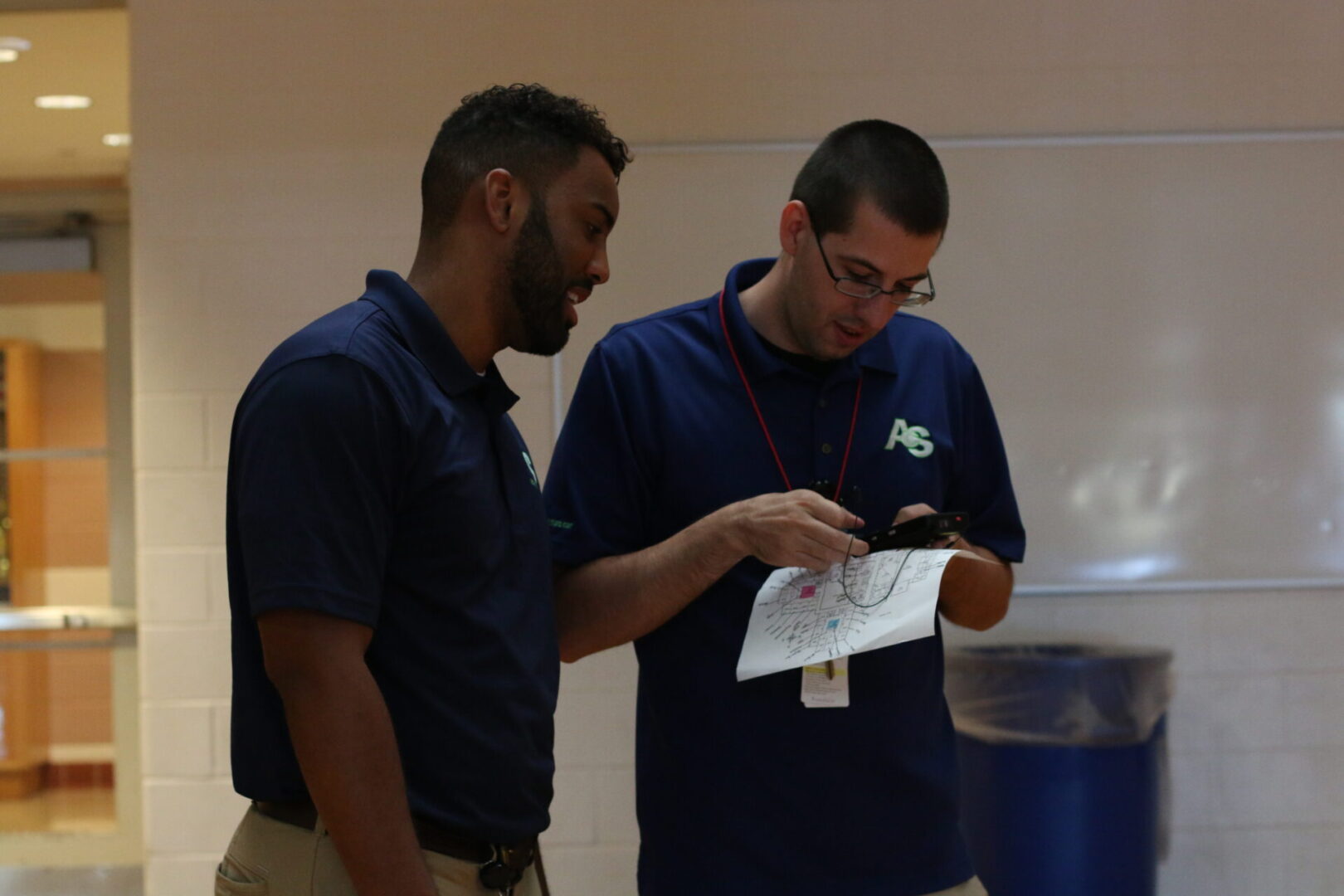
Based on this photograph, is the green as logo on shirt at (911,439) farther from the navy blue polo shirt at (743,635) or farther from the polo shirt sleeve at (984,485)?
the polo shirt sleeve at (984,485)

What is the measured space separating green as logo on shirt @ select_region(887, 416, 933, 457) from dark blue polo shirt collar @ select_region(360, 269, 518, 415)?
1.93 ft

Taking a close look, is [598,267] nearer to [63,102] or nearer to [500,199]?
[500,199]

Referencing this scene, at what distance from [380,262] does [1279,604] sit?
2324 mm

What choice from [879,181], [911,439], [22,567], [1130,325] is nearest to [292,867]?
[911,439]

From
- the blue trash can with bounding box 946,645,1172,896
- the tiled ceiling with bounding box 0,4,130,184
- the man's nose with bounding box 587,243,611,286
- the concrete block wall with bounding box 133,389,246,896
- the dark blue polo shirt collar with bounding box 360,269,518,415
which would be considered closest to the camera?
the dark blue polo shirt collar with bounding box 360,269,518,415

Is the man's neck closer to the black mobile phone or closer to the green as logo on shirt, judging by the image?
the green as logo on shirt

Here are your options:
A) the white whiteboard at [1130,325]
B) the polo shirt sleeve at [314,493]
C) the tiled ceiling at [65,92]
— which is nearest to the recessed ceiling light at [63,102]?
the tiled ceiling at [65,92]

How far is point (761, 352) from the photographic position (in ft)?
5.10

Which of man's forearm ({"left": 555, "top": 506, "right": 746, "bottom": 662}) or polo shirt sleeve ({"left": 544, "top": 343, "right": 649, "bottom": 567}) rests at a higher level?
polo shirt sleeve ({"left": 544, "top": 343, "right": 649, "bottom": 567})

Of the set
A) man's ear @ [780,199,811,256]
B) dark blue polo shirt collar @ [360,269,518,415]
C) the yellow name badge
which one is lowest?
the yellow name badge

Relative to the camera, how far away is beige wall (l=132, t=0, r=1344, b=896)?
297 cm

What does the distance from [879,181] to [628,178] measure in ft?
5.11

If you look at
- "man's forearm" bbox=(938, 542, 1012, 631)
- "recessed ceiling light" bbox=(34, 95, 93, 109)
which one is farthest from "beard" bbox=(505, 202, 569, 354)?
"recessed ceiling light" bbox=(34, 95, 93, 109)

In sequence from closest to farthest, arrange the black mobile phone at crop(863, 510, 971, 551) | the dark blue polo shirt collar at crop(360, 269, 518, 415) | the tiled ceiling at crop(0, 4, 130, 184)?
the dark blue polo shirt collar at crop(360, 269, 518, 415), the black mobile phone at crop(863, 510, 971, 551), the tiled ceiling at crop(0, 4, 130, 184)
